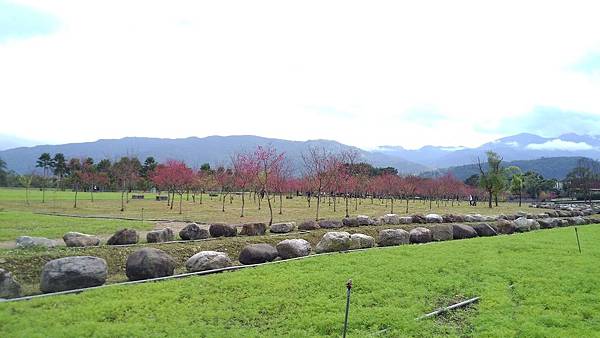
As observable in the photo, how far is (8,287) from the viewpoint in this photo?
35.2 ft

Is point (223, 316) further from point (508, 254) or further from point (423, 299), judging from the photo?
point (508, 254)

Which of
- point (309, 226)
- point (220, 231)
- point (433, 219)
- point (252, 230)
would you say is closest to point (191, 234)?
point (220, 231)

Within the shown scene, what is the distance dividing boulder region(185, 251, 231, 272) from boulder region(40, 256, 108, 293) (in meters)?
2.72

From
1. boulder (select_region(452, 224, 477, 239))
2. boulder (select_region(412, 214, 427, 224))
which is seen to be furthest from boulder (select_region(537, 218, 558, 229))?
boulder (select_region(452, 224, 477, 239))

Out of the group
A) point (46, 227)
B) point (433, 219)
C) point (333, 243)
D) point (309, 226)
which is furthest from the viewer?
point (433, 219)

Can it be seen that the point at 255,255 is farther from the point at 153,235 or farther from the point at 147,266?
the point at 153,235

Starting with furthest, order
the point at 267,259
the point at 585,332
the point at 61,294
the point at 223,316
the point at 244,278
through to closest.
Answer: the point at 267,259 < the point at 244,278 < the point at 61,294 < the point at 223,316 < the point at 585,332

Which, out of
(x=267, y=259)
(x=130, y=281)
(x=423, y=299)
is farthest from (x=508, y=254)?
(x=130, y=281)

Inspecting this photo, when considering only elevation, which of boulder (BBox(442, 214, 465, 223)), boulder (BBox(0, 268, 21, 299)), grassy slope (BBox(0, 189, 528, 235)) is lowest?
grassy slope (BBox(0, 189, 528, 235))

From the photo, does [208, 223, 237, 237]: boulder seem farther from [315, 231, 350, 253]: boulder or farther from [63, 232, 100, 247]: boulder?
[63, 232, 100, 247]: boulder

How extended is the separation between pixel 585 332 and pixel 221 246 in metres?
12.4

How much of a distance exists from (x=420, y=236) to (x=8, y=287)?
55.5ft

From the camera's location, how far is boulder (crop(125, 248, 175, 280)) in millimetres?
12617

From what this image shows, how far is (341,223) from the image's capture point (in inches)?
995
